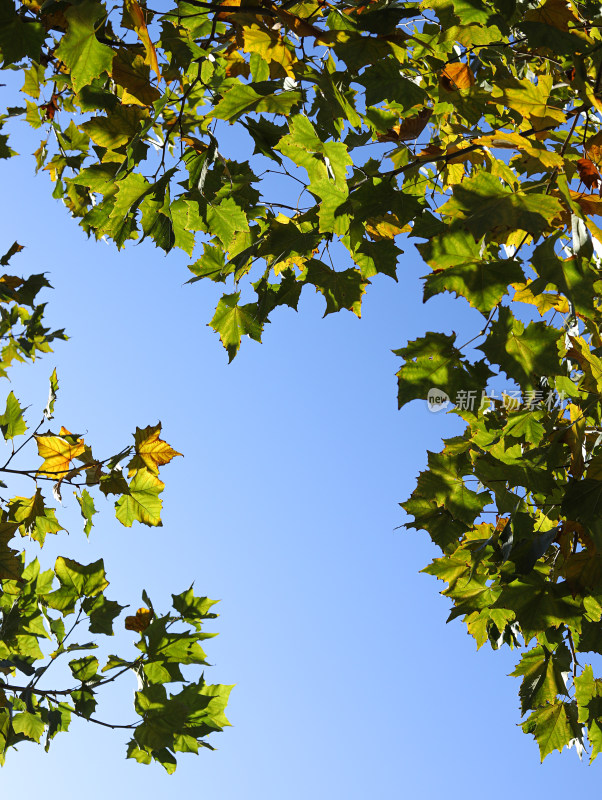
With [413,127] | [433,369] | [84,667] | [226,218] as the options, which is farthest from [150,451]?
[413,127]

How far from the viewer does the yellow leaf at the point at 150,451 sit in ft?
8.96

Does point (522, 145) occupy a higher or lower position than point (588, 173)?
lower

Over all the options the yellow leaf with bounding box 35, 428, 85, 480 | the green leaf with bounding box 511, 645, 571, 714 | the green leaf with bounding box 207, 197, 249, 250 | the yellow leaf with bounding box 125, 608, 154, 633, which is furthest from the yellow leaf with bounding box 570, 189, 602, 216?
the yellow leaf with bounding box 125, 608, 154, 633

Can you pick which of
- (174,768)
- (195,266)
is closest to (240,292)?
(195,266)

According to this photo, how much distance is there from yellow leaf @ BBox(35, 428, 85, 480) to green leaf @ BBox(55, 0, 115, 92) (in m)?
1.56

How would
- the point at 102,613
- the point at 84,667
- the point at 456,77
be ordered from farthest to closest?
the point at 102,613 < the point at 84,667 < the point at 456,77

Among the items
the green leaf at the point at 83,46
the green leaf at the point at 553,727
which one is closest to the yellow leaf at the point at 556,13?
the green leaf at the point at 83,46

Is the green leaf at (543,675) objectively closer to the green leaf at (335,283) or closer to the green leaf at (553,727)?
the green leaf at (553,727)

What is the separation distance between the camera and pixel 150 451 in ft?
9.07

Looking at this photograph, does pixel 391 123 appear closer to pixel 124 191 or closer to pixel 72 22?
pixel 124 191

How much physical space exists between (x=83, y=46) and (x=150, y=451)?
61.2 inches

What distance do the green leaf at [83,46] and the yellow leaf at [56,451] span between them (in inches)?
61.4

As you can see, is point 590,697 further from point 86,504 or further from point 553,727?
point 86,504

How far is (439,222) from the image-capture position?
1.96 metres
